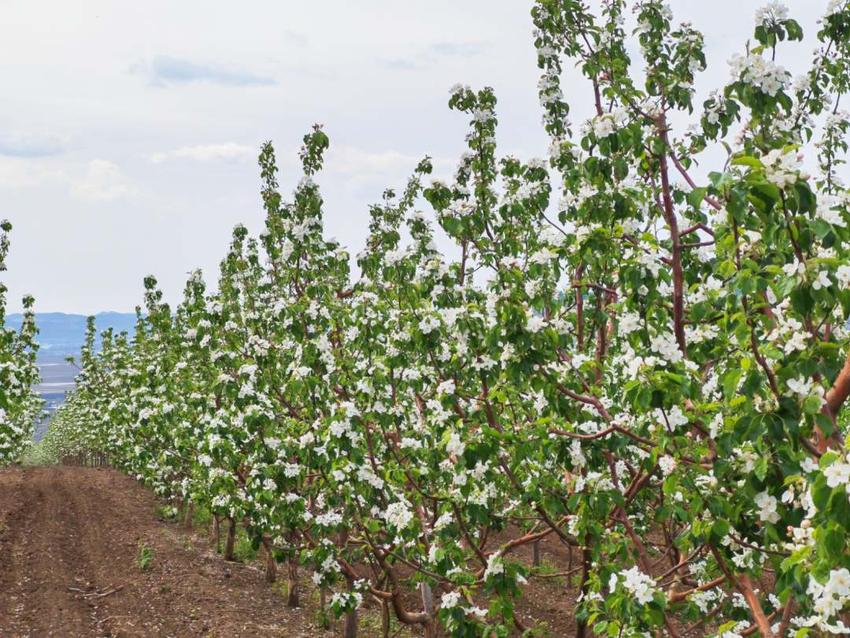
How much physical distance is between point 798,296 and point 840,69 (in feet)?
17.0

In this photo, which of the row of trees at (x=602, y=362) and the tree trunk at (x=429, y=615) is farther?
the tree trunk at (x=429, y=615)

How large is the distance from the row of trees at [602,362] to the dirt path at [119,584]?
120 inches

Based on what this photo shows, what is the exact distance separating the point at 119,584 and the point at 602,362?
14.9 m

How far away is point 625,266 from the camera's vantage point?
5.30 meters

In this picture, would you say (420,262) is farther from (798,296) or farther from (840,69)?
(798,296)

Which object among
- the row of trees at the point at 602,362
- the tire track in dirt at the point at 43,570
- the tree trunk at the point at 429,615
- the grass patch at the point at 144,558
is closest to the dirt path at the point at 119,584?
the tire track in dirt at the point at 43,570

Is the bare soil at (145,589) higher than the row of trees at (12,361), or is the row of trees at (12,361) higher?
the row of trees at (12,361)

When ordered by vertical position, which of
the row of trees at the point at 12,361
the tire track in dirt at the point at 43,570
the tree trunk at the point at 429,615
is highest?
the row of trees at the point at 12,361

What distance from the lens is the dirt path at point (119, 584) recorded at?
14.4m

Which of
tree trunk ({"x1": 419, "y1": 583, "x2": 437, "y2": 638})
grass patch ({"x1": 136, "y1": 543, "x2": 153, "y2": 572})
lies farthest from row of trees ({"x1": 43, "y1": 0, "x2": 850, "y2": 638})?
grass patch ({"x1": 136, "y1": 543, "x2": 153, "y2": 572})

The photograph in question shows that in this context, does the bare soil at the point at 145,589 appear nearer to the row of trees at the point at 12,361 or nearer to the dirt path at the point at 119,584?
the dirt path at the point at 119,584

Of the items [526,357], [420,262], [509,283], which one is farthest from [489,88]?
[526,357]

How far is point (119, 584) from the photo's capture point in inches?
699

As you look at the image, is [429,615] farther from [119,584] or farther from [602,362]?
[119,584]
